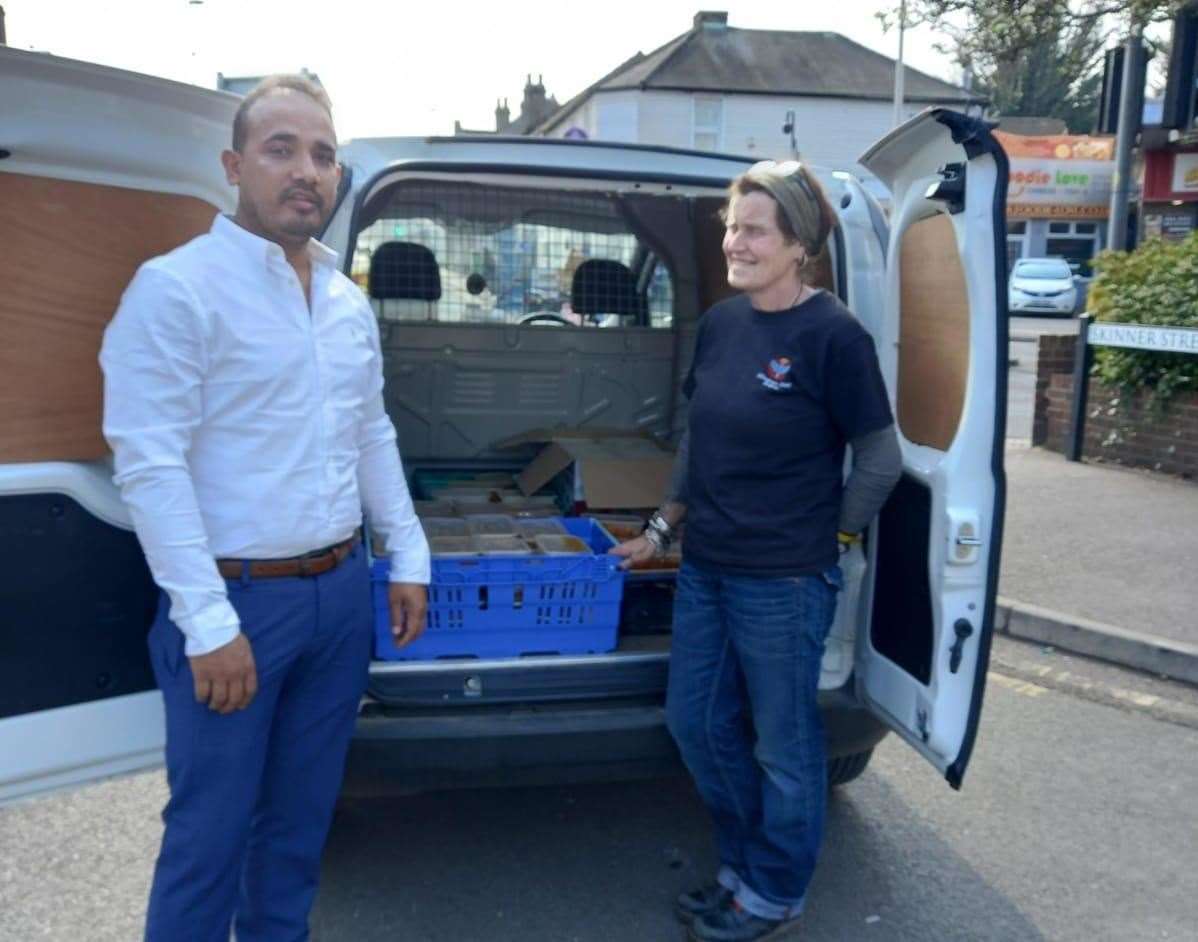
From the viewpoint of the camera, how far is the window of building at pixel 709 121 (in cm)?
3962

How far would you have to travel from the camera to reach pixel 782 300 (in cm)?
292

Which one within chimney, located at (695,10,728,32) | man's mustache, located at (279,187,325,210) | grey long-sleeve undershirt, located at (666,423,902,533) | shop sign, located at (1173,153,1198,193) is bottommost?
grey long-sleeve undershirt, located at (666,423,902,533)

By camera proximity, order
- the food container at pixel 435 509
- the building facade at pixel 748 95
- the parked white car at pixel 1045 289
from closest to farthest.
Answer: the food container at pixel 435 509, the parked white car at pixel 1045 289, the building facade at pixel 748 95

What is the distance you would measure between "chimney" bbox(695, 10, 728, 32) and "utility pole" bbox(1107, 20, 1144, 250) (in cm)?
3507

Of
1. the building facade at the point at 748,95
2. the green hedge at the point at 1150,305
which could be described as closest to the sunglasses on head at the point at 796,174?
the green hedge at the point at 1150,305

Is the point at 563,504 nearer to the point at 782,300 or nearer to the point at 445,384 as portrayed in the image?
the point at 445,384

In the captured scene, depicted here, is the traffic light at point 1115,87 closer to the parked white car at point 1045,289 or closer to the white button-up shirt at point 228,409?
the white button-up shirt at point 228,409

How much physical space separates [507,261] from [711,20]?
41.3m

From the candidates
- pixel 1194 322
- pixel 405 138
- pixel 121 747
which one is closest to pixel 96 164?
pixel 405 138

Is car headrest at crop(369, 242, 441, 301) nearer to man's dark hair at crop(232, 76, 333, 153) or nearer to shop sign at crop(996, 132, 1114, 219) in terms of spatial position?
man's dark hair at crop(232, 76, 333, 153)

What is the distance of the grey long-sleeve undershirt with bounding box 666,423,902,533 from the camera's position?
113 inches

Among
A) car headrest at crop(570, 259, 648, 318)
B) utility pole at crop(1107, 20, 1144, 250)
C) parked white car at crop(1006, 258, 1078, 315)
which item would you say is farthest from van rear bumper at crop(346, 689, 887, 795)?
parked white car at crop(1006, 258, 1078, 315)

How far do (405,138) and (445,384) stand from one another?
224cm

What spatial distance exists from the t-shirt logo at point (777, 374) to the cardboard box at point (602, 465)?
51.2 inches
